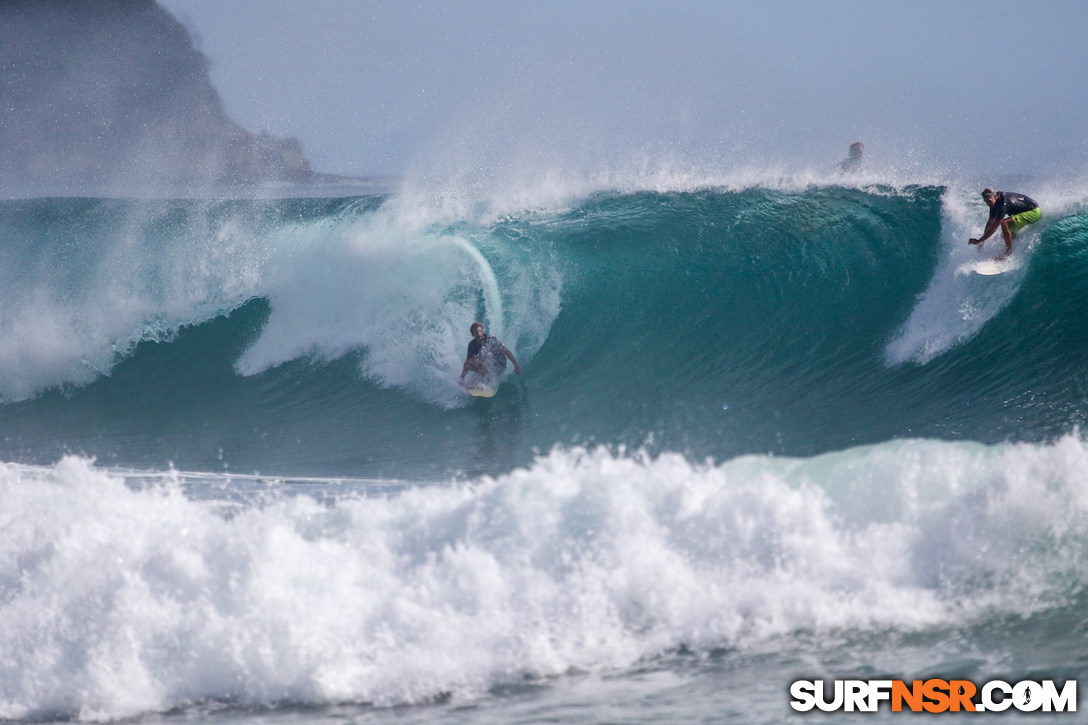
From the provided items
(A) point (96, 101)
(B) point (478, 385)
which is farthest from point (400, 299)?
(A) point (96, 101)

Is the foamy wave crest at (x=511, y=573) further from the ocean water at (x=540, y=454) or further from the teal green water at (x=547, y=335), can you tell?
the teal green water at (x=547, y=335)

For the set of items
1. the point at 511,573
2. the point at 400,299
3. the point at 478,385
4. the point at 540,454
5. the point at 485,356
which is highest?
the point at 400,299

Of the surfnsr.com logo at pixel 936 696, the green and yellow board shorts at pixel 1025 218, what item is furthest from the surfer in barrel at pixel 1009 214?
the surfnsr.com logo at pixel 936 696

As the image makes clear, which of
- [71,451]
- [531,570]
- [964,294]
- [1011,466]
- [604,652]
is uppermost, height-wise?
[964,294]

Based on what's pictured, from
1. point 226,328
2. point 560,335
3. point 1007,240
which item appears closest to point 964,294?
point 1007,240

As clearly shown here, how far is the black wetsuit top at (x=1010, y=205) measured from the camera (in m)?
9.03

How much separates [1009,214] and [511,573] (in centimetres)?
716

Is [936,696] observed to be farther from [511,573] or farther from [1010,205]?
[1010,205]

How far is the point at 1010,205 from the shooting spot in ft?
A: 29.7

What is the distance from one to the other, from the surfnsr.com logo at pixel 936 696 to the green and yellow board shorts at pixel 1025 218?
6.74 metres

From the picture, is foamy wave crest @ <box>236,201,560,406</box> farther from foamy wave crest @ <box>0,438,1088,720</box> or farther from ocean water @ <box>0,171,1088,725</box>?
foamy wave crest @ <box>0,438,1088,720</box>

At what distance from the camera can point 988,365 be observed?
854 centimetres

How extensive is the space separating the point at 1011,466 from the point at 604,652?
2903mm

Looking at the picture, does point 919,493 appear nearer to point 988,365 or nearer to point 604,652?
point 604,652
